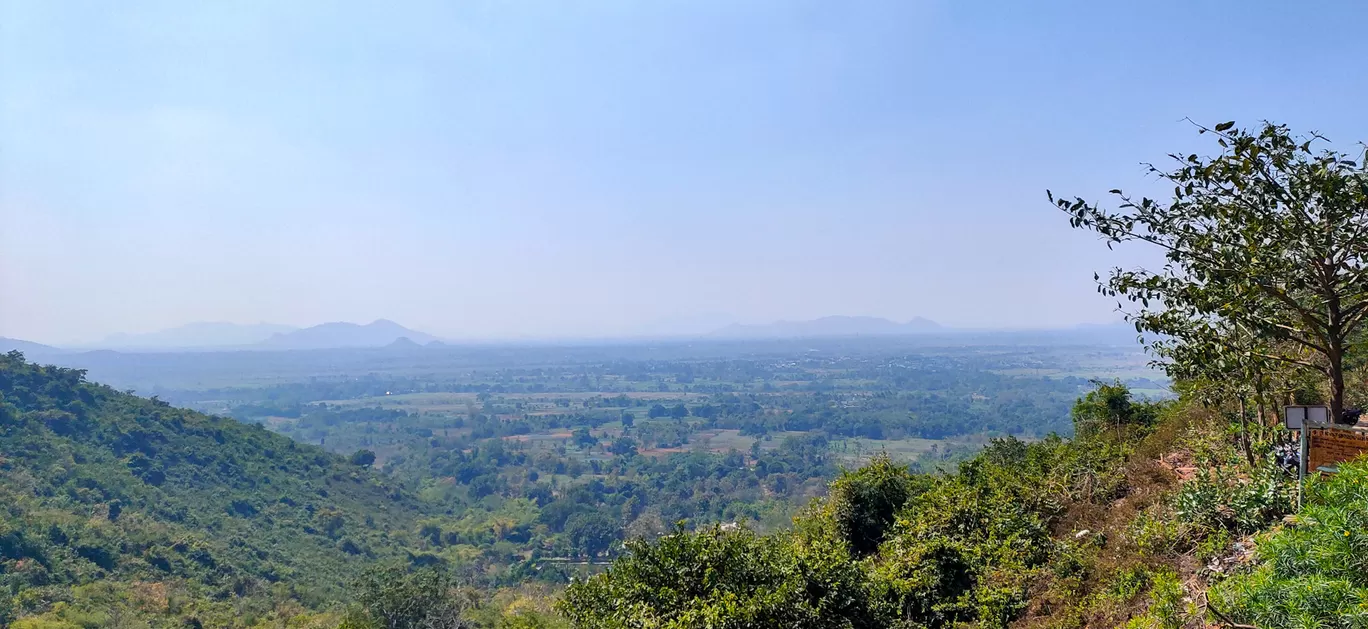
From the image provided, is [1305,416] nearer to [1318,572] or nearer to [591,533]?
[1318,572]

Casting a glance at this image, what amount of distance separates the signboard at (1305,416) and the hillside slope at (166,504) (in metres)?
32.8

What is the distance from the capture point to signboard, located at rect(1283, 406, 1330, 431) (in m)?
5.36

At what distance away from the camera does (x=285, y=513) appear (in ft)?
159

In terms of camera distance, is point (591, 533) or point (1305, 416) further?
point (591, 533)

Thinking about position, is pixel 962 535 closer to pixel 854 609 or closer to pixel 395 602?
pixel 854 609

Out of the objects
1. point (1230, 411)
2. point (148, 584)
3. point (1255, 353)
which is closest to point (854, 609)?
point (1255, 353)

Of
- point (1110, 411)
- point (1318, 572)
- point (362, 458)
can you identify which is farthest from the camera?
point (362, 458)

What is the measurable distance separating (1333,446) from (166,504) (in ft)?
176

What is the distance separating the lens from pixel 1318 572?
3176mm

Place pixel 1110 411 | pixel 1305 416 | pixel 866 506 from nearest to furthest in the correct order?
pixel 1305 416
pixel 866 506
pixel 1110 411

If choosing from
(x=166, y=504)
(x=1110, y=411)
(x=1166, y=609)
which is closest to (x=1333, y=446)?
(x=1166, y=609)

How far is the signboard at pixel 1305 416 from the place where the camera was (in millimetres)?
5359

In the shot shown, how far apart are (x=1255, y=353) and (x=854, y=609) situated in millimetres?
3548

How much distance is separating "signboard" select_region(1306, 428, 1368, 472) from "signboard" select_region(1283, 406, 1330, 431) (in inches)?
6.5
